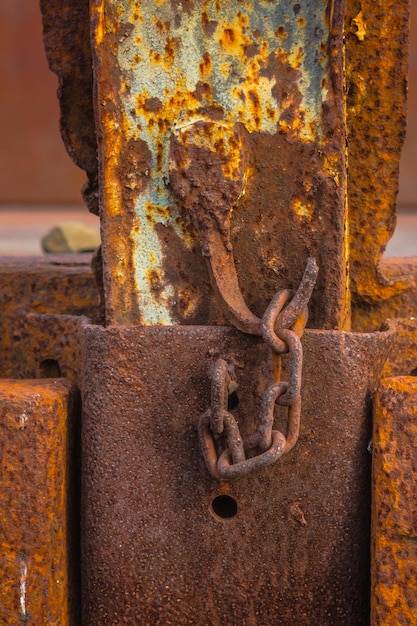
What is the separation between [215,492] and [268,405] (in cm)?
19

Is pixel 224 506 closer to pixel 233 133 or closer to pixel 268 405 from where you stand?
pixel 268 405

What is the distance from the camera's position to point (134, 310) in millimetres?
1666

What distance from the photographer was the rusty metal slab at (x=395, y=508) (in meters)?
1.55

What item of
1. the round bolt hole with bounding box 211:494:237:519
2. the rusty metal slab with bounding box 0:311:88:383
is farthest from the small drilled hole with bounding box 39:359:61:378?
the round bolt hole with bounding box 211:494:237:519

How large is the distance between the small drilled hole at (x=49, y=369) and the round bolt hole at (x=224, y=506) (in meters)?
0.49

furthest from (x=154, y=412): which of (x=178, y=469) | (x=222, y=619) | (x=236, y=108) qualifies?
(x=236, y=108)

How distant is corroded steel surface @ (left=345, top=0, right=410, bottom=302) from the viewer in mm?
1741

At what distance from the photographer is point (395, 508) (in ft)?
5.09

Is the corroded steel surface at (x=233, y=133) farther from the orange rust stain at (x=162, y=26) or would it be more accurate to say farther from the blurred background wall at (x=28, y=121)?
the blurred background wall at (x=28, y=121)

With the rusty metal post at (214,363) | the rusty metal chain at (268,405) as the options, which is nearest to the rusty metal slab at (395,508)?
the rusty metal post at (214,363)

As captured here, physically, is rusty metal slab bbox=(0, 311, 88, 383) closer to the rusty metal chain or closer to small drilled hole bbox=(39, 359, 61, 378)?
small drilled hole bbox=(39, 359, 61, 378)

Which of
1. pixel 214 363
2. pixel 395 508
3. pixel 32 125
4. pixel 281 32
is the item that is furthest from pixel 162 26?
pixel 32 125

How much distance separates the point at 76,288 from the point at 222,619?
835 mm

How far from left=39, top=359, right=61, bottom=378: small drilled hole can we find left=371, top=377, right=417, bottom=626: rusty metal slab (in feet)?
2.23
